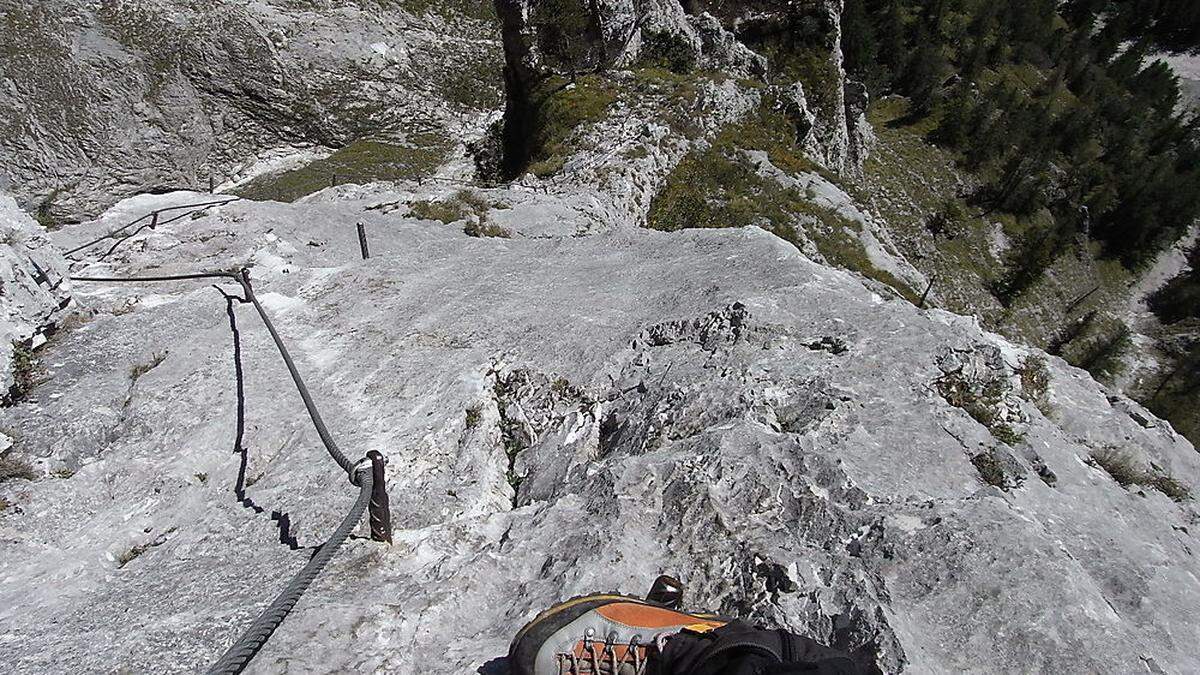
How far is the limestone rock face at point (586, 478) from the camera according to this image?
18.0 ft

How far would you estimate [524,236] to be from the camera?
62.8 ft

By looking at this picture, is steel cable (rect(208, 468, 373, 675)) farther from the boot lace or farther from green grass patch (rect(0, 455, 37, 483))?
green grass patch (rect(0, 455, 37, 483))

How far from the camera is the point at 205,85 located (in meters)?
36.2

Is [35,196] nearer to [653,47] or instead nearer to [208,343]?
[208,343]

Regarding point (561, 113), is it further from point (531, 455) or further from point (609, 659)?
point (609, 659)

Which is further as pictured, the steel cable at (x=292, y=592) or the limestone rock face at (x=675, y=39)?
the limestone rock face at (x=675, y=39)

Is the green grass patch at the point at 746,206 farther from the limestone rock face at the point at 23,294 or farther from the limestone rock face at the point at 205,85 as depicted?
the limestone rock face at the point at 23,294

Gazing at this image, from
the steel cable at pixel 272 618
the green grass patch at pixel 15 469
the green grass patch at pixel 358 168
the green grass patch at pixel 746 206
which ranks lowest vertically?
the green grass patch at pixel 358 168

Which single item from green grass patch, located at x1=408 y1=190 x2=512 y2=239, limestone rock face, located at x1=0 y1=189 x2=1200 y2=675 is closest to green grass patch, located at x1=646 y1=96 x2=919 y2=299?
green grass patch, located at x1=408 y1=190 x2=512 y2=239

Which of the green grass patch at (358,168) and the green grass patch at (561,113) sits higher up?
the green grass patch at (561,113)

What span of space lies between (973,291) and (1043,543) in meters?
91.1

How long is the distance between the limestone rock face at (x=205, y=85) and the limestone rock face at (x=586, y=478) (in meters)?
29.1

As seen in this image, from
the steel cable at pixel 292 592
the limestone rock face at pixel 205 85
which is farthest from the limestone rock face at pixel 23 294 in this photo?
the limestone rock face at pixel 205 85

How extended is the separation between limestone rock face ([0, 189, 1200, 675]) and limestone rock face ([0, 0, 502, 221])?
29107 millimetres
